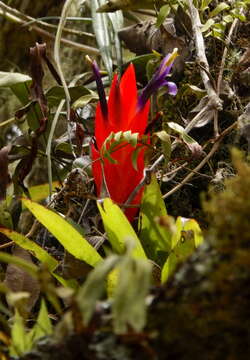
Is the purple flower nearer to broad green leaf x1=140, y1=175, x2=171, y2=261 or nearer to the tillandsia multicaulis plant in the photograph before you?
the tillandsia multicaulis plant

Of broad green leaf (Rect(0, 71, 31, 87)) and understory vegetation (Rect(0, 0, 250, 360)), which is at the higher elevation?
broad green leaf (Rect(0, 71, 31, 87))

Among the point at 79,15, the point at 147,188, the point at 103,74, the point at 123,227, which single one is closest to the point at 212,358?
the point at 123,227

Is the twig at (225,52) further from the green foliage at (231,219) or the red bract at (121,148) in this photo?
the green foliage at (231,219)

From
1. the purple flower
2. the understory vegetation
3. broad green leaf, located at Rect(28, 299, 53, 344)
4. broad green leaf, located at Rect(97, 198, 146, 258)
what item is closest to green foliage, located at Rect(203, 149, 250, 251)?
the understory vegetation

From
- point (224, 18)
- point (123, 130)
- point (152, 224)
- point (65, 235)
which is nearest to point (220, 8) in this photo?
point (224, 18)

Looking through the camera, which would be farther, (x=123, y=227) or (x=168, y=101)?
(x=168, y=101)

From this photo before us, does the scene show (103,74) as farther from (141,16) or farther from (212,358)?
(212,358)

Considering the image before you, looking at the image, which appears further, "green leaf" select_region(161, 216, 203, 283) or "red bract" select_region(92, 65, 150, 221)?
"red bract" select_region(92, 65, 150, 221)
